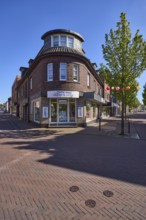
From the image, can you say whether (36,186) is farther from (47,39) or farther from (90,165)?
(47,39)

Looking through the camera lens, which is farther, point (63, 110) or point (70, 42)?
point (70, 42)

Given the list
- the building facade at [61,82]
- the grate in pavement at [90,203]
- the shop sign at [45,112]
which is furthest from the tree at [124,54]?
the grate in pavement at [90,203]

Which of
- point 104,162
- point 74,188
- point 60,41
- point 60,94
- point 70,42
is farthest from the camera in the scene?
point 70,42

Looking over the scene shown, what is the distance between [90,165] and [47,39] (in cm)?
1622

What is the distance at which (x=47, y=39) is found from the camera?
18.5 m

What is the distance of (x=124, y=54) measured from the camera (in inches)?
518

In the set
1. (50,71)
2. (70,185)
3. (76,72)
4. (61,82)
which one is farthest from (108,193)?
(76,72)

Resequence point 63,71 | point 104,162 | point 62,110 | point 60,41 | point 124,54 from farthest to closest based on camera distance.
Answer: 1. point 60,41
2. point 62,110
3. point 63,71
4. point 124,54
5. point 104,162

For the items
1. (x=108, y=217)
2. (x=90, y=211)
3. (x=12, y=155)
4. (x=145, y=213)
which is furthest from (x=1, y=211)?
(x=12, y=155)

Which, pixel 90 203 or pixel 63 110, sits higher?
pixel 63 110

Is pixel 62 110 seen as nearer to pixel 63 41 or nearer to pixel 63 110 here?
pixel 63 110

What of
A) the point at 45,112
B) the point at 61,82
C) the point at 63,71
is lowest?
the point at 45,112

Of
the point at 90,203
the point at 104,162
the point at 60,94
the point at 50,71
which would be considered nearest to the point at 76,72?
the point at 50,71

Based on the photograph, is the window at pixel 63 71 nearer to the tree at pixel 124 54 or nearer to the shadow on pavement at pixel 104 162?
the tree at pixel 124 54
